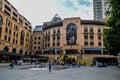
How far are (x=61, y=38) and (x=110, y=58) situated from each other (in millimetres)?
21408

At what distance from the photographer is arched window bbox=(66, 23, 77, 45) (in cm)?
7375

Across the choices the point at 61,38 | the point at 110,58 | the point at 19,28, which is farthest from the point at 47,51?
the point at 110,58

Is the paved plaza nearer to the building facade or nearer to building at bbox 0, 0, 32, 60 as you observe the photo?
building at bbox 0, 0, 32, 60

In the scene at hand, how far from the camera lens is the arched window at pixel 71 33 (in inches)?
2904

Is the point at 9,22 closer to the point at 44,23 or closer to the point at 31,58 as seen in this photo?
the point at 31,58

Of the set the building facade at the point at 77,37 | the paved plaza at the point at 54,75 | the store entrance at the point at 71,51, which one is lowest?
the paved plaza at the point at 54,75

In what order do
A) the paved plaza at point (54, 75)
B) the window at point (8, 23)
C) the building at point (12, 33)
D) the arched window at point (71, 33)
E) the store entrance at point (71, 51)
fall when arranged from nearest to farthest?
1. the paved plaza at point (54, 75)
2. the building at point (12, 33)
3. the window at point (8, 23)
4. the store entrance at point (71, 51)
5. the arched window at point (71, 33)

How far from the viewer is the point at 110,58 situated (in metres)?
70.2

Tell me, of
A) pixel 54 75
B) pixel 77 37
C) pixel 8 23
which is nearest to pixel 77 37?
pixel 77 37

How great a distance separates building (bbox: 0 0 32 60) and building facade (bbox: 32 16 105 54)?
11631 millimetres

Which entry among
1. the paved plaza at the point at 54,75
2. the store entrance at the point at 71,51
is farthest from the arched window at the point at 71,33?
the paved plaza at the point at 54,75

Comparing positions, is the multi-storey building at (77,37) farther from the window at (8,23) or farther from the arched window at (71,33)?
the window at (8,23)

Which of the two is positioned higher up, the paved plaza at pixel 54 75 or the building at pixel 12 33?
the building at pixel 12 33

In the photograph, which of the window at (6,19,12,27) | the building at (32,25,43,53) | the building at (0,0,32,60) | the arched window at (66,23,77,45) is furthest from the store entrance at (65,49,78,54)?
the window at (6,19,12,27)
